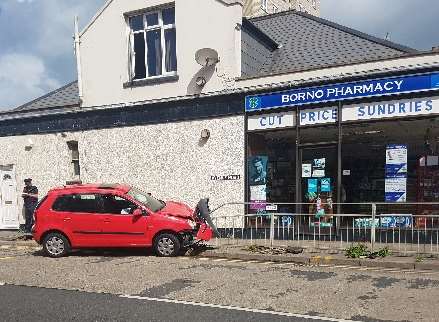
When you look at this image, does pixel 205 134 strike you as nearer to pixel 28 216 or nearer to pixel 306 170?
pixel 306 170

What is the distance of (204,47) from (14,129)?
8426mm

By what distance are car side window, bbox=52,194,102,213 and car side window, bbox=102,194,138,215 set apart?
18 centimetres

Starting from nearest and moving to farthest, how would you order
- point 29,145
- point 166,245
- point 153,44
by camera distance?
point 166,245 < point 153,44 < point 29,145

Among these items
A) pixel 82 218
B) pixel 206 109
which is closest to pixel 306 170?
pixel 206 109

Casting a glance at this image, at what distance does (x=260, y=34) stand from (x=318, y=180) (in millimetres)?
5185

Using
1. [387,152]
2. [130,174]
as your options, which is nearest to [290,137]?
[387,152]

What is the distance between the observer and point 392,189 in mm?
11102

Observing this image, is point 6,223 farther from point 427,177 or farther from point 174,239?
point 427,177

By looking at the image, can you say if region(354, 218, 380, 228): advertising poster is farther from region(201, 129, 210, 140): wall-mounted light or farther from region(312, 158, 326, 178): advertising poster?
region(201, 129, 210, 140): wall-mounted light

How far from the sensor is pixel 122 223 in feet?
34.3

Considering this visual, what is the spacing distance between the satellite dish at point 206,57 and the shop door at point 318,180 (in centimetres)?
368

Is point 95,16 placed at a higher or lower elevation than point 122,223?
higher

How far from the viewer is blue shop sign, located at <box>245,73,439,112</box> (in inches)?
408

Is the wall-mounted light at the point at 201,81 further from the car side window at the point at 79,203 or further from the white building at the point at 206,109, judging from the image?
the car side window at the point at 79,203
